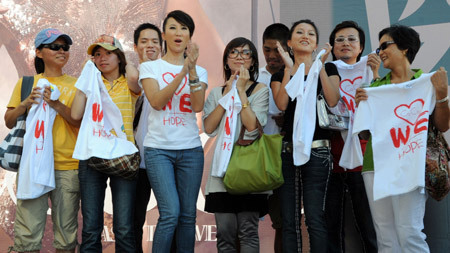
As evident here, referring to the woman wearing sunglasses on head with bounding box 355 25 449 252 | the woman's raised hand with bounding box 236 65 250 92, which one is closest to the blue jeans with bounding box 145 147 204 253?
the woman's raised hand with bounding box 236 65 250 92

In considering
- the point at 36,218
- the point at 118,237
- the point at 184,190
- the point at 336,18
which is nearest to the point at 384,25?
the point at 336,18

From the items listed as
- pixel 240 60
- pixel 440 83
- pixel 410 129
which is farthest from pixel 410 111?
pixel 240 60

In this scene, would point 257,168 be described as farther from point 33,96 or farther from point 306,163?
point 33,96

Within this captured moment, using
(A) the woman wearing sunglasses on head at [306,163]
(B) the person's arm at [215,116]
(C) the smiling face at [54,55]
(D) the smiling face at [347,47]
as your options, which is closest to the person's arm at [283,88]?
(A) the woman wearing sunglasses on head at [306,163]

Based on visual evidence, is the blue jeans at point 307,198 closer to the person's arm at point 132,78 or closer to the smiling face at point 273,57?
the smiling face at point 273,57

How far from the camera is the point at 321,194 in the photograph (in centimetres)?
361

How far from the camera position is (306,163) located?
366cm

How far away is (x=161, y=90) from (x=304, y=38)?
1.05 meters

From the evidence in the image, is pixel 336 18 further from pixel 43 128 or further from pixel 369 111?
pixel 43 128

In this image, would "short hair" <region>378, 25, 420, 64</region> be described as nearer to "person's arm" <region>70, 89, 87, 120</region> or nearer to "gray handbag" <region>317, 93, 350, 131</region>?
"gray handbag" <region>317, 93, 350, 131</region>

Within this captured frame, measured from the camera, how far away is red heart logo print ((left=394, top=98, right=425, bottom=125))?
11.6ft

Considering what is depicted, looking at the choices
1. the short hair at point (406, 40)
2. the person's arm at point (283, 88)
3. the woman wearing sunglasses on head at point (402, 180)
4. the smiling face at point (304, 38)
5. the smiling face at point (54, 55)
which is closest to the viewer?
the woman wearing sunglasses on head at point (402, 180)

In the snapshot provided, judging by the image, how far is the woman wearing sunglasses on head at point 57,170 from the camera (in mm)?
3854

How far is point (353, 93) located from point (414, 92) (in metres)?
0.67
